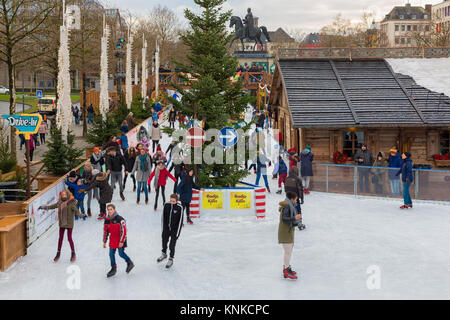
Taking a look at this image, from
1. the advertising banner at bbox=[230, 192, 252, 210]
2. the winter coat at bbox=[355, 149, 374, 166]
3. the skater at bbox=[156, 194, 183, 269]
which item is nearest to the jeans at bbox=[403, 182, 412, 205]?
the winter coat at bbox=[355, 149, 374, 166]

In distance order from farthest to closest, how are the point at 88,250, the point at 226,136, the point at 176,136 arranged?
1. the point at 176,136
2. the point at 226,136
3. the point at 88,250

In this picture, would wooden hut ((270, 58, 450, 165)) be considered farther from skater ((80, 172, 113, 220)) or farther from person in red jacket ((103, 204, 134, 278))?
person in red jacket ((103, 204, 134, 278))

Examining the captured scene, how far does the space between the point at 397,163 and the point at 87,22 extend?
24.9 meters

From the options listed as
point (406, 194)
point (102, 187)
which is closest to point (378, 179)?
point (406, 194)

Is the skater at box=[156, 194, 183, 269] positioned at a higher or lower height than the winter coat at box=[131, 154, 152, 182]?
lower

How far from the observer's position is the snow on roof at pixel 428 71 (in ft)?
90.8

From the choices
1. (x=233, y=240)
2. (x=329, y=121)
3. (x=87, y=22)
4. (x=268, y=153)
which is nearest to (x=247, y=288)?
(x=233, y=240)

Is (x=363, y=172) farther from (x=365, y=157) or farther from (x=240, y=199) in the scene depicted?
(x=240, y=199)

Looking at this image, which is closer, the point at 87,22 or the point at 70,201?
the point at 70,201

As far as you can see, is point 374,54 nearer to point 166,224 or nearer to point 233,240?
point 233,240

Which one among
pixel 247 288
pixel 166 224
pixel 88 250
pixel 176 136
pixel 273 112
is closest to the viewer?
pixel 247 288

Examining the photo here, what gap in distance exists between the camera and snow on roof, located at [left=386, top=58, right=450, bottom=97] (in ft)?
90.8

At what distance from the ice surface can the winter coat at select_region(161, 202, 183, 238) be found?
91 centimetres
